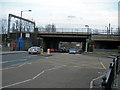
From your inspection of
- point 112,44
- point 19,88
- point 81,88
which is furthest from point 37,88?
point 112,44

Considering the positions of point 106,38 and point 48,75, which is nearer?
point 48,75

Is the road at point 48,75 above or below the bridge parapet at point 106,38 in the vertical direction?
below

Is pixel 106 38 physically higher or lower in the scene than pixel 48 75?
higher

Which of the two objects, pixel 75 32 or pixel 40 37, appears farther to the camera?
pixel 40 37

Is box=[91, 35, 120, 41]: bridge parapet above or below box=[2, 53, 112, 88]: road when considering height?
above

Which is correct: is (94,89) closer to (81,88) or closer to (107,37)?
(81,88)

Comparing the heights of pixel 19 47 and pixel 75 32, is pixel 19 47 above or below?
below

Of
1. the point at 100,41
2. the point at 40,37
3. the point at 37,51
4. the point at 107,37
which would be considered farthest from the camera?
the point at 40,37

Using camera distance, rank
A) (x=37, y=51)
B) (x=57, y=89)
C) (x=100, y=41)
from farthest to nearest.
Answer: (x=100, y=41) → (x=37, y=51) → (x=57, y=89)

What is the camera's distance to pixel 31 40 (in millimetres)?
53125

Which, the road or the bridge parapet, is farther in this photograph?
the bridge parapet

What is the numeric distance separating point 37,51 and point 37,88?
2651cm

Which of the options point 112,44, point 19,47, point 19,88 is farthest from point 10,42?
point 19,88

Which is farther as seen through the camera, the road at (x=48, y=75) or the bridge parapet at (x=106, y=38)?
the bridge parapet at (x=106, y=38)
